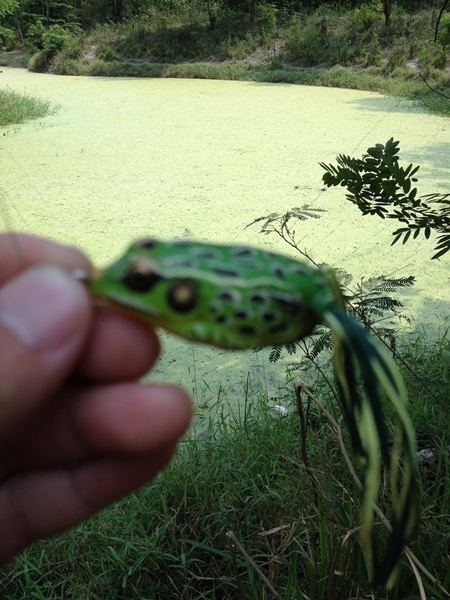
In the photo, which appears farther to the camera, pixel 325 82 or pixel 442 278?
pixel 325 82

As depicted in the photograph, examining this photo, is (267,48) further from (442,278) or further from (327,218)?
(442,278)

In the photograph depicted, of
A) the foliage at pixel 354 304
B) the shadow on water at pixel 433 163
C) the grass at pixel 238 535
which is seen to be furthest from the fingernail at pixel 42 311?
the shadow on water at pixel 433 163

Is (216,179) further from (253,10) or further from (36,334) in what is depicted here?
(253,10)

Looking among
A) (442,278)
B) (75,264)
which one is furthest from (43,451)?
(442,278)

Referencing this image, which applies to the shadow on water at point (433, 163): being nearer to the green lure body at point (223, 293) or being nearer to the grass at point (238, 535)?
the grass at point (238, 535)

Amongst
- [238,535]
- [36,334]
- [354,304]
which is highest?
[36,334]

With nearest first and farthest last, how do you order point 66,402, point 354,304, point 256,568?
point 66,402
point 256,568
point 354,304

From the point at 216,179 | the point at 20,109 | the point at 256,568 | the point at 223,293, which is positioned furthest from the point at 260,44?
the point at 223,293
